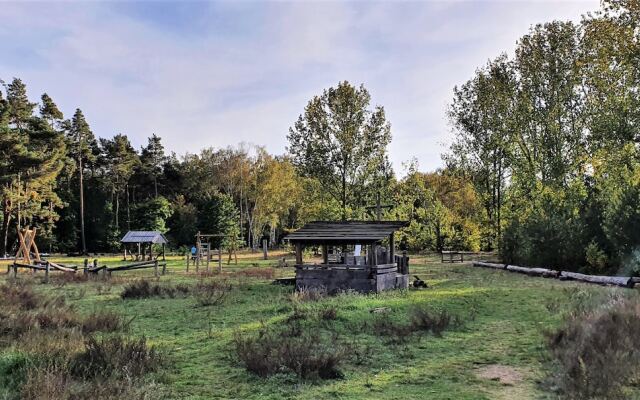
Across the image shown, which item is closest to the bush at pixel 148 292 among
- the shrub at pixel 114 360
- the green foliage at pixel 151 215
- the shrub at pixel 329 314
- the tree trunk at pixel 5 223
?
the shrub at pixel 329 314

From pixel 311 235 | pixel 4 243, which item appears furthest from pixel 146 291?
pixel 4 243

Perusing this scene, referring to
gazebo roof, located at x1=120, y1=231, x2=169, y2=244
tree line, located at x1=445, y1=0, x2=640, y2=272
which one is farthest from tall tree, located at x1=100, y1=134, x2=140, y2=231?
tree line, located at x1=445, y1=0, x2=640, y2=272

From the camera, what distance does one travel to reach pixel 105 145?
2621 inches

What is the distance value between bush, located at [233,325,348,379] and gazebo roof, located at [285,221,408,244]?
377 inches

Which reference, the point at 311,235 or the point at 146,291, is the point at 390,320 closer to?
the point at 311,235

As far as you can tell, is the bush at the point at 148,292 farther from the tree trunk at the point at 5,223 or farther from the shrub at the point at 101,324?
the tree trunk at the point at 5,223

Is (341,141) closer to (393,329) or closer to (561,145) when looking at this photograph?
(561,145)

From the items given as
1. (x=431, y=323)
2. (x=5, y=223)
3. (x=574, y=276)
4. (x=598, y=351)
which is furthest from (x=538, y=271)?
(x=5, y=223)

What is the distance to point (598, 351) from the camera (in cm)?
725

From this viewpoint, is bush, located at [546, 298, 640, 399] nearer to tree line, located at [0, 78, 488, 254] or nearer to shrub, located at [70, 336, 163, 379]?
shrub, located at [70, 336, 163, 379]

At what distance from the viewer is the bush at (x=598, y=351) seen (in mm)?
5996

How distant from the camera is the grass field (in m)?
6.71

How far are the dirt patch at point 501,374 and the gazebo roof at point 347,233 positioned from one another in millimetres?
10473

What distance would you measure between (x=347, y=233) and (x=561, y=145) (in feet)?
64.2
